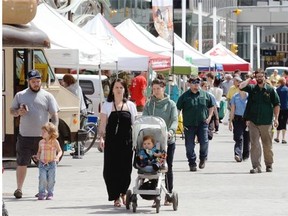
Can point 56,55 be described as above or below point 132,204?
above

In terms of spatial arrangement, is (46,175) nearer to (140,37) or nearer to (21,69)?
(21,69)

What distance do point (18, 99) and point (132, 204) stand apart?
9.73 ft

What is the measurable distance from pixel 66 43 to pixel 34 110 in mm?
8680

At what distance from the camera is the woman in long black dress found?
13.6m

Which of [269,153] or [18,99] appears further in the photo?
[269,153]

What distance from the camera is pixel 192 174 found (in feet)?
62.5

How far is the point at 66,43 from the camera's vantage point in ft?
77.7

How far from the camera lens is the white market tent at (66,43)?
2311 centimetres

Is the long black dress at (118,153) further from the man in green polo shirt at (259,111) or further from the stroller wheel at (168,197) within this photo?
the man in green polo shirt at (259,111)

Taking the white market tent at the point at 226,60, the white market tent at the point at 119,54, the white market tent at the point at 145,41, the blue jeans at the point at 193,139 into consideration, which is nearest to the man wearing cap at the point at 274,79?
the white market tent at the point at 145,41

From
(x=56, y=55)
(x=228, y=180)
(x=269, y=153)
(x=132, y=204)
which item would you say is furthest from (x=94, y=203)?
(x=56, y=55)

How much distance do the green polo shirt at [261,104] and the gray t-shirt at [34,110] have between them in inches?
189

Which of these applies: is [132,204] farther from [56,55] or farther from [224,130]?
[224,130]

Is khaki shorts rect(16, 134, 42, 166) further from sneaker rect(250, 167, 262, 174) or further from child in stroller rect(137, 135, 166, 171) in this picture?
sneaker rect(250, 167, 262, 174)
